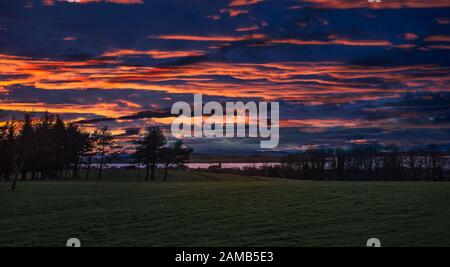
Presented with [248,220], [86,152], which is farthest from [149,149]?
[248,220]

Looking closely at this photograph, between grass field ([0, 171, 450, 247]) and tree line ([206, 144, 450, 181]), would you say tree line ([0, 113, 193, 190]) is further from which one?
grass field ([0, 171, 450, 247])

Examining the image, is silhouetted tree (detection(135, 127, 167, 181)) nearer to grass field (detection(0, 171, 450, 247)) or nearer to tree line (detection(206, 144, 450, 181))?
tree line (detection(206, 144, 450, 181))

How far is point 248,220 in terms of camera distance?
27.2 meters

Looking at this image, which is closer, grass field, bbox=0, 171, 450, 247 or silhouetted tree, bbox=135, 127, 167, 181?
grass field, bbox=0, 171, 450, 247

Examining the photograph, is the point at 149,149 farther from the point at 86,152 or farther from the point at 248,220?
the point at 248,220

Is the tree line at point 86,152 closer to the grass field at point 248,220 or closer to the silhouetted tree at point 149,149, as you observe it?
the silhouetted tree at point 149,149

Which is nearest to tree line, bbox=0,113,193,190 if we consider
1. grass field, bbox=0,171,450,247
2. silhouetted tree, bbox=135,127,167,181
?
silhouetted tree, bbox=135,127,167,181

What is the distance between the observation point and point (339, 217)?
27.5 metres

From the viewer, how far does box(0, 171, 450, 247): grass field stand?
22.2 meters

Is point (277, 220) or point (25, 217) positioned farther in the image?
point (25, 217)

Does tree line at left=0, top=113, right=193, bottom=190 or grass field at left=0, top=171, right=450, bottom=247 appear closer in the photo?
grass field at left=0, top=171, right=450, bottom=247

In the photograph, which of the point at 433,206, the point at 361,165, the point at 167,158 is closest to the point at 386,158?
the point at 361,165
